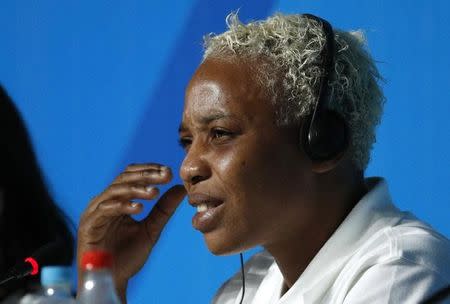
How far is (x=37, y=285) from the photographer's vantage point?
1.56 m

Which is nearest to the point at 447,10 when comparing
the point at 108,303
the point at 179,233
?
the point at 179,233

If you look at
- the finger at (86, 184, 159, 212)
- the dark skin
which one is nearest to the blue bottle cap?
the dark skin

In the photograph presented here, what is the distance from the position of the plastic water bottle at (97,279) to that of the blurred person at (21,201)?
0.80m

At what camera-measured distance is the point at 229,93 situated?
51.2 inches

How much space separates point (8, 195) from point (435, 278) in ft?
3.49

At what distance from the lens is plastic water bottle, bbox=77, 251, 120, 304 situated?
1012mm

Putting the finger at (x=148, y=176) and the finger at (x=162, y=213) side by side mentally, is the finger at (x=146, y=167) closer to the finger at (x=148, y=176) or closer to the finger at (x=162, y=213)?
the finger at (x=148, y=176)

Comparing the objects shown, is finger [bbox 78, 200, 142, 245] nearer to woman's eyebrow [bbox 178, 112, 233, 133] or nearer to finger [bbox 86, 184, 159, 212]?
finger [bbox 86, 184, 159, 212]

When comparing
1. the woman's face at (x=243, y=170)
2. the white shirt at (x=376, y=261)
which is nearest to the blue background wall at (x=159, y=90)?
the white shirt at (x=376, y=261)

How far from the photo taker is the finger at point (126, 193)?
147cm

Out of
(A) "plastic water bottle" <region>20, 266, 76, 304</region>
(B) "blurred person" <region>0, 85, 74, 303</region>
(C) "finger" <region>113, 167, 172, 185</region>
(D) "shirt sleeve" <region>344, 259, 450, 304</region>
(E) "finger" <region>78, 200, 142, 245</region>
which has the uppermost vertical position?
(B) "blurred person" <region>0, 85, 74, 303</region>

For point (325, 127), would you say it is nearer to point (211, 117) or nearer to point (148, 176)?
point (211, 117)

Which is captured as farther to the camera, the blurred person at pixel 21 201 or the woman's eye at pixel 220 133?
the blurred person at pixel 21 201

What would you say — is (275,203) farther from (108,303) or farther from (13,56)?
(13,56)
